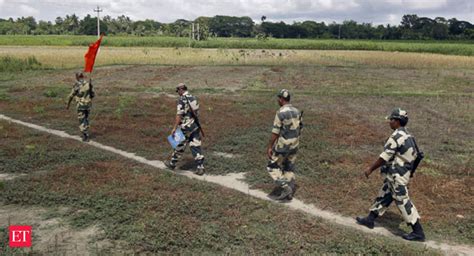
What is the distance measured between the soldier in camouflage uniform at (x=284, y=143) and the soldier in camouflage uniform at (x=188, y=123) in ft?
7.72

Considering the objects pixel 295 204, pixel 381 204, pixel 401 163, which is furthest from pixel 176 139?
pixel 401 163

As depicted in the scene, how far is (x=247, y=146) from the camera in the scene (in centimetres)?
1221

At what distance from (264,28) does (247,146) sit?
12830cm

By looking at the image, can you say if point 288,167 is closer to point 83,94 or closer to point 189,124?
point 189,124

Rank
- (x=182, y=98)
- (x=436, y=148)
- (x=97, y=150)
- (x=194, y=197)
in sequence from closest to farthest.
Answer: (x=194, y=197) < (x=182, y=98) < (x=97, y=150) < (x=436, y=148)

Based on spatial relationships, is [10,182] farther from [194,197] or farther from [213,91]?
[213,91]

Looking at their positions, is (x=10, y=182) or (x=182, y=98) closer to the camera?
(x=10, y=182)

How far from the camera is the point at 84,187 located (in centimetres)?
829

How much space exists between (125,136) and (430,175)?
916 centimetres

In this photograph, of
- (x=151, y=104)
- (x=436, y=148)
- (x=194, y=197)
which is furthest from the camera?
(x=151, y=104)

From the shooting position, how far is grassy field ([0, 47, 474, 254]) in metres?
7.23

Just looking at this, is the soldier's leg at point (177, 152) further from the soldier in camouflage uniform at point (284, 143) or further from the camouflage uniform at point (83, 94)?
the camouflage uniform at point (83, 94)

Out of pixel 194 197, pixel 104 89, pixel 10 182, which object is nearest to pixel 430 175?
pixel 194 197

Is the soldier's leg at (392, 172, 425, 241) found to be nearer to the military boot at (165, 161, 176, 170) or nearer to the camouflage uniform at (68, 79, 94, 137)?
the military boot at (165, 161, 176, 170)
